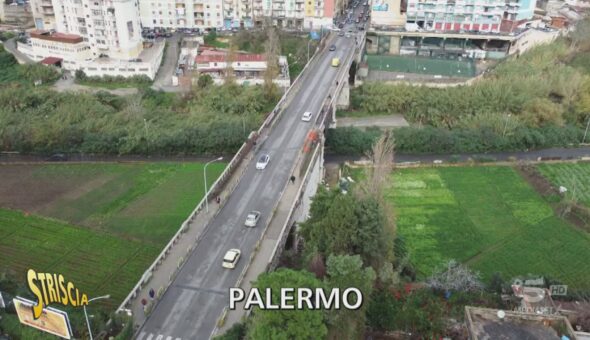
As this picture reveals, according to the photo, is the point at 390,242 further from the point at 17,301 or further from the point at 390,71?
the point at 390,71

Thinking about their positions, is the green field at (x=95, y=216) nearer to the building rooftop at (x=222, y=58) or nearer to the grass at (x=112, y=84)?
the grass at (x=112, y=84)

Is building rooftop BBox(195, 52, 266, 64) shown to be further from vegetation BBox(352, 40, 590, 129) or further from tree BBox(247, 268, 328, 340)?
tree BBox(247, 268, 328, 340)

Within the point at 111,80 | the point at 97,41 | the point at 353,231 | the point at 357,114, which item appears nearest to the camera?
the point at 353,231

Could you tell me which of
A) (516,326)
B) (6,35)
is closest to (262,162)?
(516,326)

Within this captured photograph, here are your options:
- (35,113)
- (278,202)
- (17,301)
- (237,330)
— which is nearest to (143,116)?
(35,113)

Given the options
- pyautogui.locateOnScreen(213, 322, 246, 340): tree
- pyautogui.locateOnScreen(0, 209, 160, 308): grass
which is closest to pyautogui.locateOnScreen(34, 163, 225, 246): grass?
pyautogui.locateOnScreen(0, 209, 160, 308): grass

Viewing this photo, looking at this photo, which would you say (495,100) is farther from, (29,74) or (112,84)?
(29,74)
